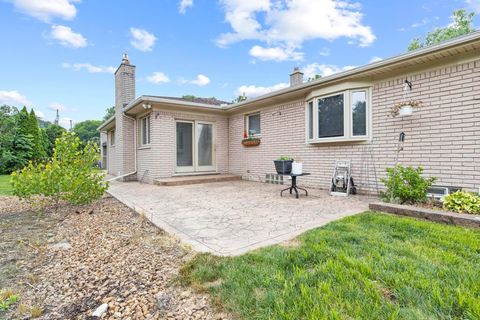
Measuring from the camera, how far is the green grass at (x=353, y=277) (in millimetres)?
1393

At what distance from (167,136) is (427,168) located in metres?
7.12

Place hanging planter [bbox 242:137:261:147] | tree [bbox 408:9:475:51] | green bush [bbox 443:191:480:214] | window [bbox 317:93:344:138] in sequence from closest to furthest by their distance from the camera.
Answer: green bush [bbox 443:191:480:214] → window [bbox 317:93:344:138] → hanging planter [bbox 242:137:261:147] → tree [bbox 408:9:475:51]

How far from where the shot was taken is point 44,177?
4.12 m

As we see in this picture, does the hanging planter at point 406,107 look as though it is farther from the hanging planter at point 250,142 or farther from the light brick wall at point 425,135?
the hanging planter at point 250,142

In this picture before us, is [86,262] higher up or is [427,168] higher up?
[427,168]

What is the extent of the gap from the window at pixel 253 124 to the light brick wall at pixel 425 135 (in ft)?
5.39

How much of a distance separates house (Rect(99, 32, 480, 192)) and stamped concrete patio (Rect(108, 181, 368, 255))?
146cm

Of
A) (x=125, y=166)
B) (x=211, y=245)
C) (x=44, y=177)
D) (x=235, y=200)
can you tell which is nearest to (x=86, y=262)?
(x=211, y=245)

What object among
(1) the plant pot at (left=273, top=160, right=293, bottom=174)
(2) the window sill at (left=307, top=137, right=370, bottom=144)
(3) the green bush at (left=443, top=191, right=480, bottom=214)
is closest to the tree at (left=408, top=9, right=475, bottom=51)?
(2) the window sill at (left=307, top=137, right=370, bottom=144)

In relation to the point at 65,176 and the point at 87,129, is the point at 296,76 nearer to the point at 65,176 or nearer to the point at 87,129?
the point at 65,176

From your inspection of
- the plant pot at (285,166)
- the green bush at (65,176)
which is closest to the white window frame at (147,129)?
the green bush at (65,176)

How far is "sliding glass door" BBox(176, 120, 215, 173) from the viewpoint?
864 cm

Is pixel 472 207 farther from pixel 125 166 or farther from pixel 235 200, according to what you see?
pixel 125 166

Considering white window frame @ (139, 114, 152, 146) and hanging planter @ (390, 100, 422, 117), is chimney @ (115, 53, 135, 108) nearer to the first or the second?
white window frame @ (139, 114, 152, 146)
